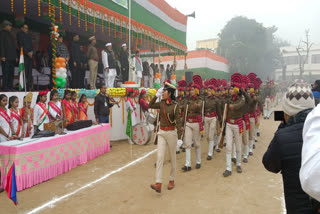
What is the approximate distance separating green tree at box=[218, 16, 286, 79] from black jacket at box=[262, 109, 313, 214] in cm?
4574

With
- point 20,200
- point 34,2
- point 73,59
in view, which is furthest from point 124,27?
point 20,200

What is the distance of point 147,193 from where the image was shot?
5020mm

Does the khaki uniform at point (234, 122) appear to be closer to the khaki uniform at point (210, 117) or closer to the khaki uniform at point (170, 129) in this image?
the khaki uniform at point (210, 117)

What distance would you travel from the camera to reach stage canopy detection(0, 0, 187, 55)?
904cm

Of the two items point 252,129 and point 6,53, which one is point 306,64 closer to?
point 252,129

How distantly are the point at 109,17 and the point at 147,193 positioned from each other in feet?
25.3

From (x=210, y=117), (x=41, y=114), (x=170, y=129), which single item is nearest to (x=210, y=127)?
(x=210, y=117)

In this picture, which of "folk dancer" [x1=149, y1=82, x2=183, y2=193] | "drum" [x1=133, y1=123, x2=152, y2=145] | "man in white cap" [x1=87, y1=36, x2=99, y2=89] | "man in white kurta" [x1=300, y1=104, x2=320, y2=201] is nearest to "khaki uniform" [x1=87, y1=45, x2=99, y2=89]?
"man in white cap" [x1=87, y1=36, x2=99, y2=89]

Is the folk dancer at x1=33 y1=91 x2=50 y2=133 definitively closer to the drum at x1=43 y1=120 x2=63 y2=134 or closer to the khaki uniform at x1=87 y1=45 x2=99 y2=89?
the drum at x1=43 y1=120 x2=63 y2=134

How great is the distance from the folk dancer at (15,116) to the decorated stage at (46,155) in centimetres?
62

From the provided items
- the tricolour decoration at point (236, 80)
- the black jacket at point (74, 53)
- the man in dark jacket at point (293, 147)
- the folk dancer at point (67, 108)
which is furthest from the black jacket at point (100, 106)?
the man in dark jacket at point (293, 147)

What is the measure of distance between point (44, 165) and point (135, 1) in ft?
30.6

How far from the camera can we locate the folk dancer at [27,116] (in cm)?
652

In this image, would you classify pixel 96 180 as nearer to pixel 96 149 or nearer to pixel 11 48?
pixel 96 149
